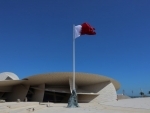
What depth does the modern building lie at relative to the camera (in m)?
37.0

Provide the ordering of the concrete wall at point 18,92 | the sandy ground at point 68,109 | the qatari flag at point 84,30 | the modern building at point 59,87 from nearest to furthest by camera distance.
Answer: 1. the sandy ground at point 68,109
2. the qatari flag at point 84,30
3. the modern building at point 59,87
4. the concrete wall at point 18,92

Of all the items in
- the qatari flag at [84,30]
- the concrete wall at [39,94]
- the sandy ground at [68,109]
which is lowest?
the sandy ground at [68,109]

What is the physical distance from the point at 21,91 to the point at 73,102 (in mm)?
24745

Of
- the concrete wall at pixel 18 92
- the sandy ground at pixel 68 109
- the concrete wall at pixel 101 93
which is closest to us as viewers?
the sandy ground at pixel 68 109

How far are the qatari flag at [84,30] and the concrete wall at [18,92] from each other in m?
25.4

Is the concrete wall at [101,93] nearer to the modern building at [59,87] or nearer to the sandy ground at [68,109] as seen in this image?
the modern building at [59,87]

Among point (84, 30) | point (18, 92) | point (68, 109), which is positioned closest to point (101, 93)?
point (18, 92)

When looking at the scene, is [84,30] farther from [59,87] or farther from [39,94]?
[39,94]

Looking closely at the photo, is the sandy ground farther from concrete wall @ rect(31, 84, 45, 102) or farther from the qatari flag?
concrete wall @ rect(31, 84, 45, 102)

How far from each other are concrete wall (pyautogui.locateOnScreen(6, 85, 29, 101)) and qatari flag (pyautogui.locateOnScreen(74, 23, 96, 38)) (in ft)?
83.4

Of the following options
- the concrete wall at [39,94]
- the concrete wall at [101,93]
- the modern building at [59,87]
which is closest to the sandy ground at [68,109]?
the modern building at [59,87]

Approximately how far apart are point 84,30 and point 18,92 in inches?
1118

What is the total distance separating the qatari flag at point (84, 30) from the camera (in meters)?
21.7

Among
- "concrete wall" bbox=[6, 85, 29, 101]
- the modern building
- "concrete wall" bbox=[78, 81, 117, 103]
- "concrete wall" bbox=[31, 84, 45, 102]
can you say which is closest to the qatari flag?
the modern building
